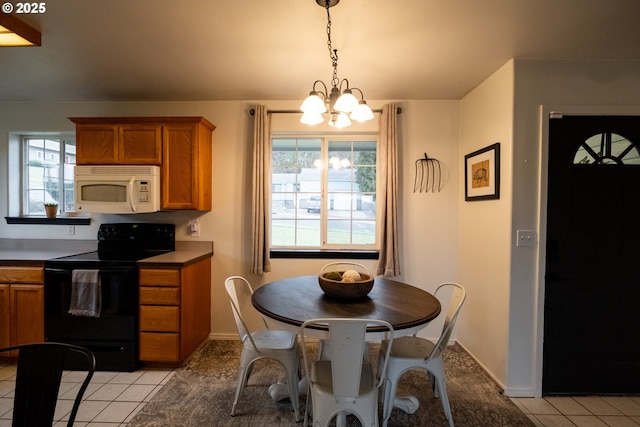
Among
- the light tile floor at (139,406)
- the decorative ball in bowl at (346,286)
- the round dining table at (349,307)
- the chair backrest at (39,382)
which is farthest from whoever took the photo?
the light tile floor at (139,406)

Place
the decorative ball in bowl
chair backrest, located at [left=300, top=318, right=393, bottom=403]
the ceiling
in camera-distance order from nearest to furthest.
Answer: chair backrest, located at [left=300, top=318, right=393, bottom=403]
the ceiling
the decorative ball in bowl

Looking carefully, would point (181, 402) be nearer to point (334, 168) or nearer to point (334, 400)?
point (334, 400)

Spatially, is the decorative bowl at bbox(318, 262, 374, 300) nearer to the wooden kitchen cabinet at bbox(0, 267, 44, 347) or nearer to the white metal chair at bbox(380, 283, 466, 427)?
the white metal chair at bbox(380, 283, 466, 427)

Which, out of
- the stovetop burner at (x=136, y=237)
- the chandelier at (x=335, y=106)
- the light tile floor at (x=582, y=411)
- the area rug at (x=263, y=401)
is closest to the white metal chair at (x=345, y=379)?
the area rug at (x=263, y=401)

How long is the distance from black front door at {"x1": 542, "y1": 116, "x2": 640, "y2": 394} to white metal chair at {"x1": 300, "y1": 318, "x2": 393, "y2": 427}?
154cm

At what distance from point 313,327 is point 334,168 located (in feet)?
6.30

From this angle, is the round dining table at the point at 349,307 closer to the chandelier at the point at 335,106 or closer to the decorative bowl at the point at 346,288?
the decorative bowl at the point at 346,288

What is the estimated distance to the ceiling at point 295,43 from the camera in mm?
1607

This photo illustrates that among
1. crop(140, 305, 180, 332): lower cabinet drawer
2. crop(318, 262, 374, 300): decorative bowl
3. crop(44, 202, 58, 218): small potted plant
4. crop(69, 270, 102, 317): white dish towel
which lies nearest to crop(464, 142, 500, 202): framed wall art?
crop(318, 262, 374, 300): decorative bowl

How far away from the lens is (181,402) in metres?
1.96

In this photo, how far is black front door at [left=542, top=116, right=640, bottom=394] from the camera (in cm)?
205

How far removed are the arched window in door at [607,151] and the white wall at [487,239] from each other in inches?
19.6

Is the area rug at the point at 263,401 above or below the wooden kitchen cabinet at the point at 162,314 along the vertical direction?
below

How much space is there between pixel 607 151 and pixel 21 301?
15.0 feet
